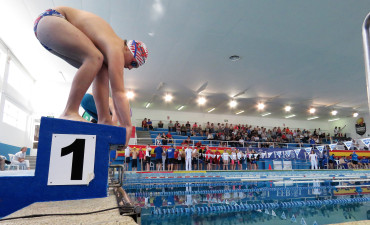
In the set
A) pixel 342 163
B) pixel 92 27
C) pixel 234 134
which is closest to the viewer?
pixel 92 27

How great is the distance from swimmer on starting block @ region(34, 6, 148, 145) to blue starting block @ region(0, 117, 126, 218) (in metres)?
0.11

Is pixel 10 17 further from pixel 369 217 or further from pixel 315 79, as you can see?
pixel 315 79

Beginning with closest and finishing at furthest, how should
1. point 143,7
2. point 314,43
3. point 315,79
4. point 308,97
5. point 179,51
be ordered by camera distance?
point 143,7
point 314,43
point 179,51
point 315,79
point 308,97

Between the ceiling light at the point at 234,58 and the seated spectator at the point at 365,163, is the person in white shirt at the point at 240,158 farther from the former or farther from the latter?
the seated spectator at the point at 365,163

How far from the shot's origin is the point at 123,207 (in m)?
0.89

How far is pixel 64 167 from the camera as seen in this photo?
1101 millimetres

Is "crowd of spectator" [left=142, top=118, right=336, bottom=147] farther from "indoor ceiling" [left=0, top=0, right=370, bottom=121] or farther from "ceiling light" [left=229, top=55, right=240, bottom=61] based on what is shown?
"ceiling light" [left=229, top=55, right=240, bottom=61]

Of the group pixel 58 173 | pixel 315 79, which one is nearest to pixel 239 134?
pixel 315 79

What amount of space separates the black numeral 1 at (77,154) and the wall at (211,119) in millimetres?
18742

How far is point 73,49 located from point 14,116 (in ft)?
44.5

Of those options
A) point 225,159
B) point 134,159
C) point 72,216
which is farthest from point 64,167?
point 225,159

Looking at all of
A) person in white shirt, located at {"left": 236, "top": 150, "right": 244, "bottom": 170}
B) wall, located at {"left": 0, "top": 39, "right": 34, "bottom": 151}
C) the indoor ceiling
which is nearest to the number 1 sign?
the indoor ceiling

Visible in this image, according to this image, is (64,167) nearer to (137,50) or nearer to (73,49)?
(73,49)

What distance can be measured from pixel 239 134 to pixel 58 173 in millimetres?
18284
